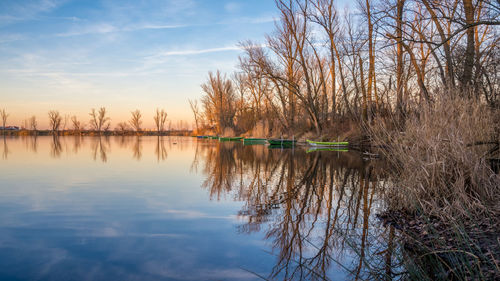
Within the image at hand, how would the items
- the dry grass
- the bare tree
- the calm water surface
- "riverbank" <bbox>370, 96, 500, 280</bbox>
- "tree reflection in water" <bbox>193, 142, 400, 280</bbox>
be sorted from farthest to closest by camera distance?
the bare tree → the dry grass → "riverbank" <bbox>370, 96, 500, 280</bbox> → "tree reflection in water" <bbox>193, 142, 400, 280</bbox> → the calm water surface

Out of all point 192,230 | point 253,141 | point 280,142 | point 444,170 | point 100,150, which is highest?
point 444,170

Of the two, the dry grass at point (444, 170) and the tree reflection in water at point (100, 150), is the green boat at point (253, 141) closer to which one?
the tree reflection in water at point (100, 150)

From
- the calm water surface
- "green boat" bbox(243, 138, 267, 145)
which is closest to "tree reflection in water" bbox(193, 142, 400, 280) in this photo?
the calm water surface

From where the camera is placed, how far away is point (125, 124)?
6662cm

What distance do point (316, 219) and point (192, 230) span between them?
1.97 metres

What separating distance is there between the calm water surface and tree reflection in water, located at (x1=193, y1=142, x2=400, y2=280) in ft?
0.05

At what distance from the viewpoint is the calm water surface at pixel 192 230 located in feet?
11.8

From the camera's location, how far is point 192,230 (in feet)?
16.3

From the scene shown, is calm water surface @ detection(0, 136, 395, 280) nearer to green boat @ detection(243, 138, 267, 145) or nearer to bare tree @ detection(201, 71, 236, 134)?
green boat @ detection(243, 138, 267, 145)

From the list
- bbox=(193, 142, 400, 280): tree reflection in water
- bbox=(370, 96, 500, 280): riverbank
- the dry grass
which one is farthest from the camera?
the dry grass

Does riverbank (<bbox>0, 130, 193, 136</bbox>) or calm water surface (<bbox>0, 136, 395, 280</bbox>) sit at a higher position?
riverbank (<bbox>0, 130, 193, 136</bbox>)

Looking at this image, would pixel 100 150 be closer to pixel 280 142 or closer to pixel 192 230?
pixel 280 142

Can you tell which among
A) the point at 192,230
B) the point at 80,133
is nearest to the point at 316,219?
the point at 192,230

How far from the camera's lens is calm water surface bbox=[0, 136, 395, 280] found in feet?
11.8
